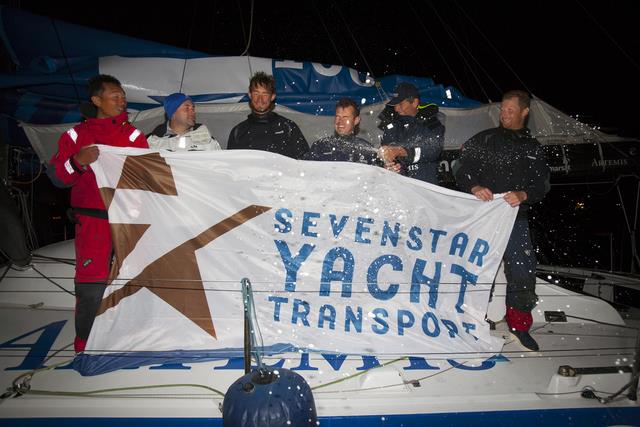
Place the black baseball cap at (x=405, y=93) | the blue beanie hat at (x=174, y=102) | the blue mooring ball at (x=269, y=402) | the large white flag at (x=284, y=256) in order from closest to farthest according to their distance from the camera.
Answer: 1. the blue mooring ball at (x=269, y=402)
2. the large white flag at (x=284, y=256)
3. the blue beanie hat at (x=174, y=102)
4. the black baseball cap at (x=405, y=93)

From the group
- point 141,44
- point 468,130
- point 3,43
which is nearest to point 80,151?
point 141,44

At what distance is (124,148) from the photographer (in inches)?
106

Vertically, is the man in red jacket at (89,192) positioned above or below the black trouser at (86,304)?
above

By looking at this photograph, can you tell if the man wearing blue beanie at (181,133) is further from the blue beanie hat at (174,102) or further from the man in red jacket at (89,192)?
the man in red jacket at (89,192)

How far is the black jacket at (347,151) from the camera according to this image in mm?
3221

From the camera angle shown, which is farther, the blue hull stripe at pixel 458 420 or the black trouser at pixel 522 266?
the black trouser at pixel 522 266

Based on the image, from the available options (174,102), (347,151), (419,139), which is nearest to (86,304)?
(174,102)

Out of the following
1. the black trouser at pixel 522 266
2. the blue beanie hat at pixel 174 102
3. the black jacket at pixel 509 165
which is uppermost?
the blue beanie hat at pixel 174 102

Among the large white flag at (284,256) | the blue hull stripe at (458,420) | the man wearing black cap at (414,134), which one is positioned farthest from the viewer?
the man wearing black cap at (414,134)

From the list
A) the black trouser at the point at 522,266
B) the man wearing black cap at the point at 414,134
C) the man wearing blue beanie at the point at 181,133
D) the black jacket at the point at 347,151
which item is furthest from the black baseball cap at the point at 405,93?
the man wearing blue beanie at the point at 181,133

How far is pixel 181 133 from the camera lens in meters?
3.17

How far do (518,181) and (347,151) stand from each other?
1387mm

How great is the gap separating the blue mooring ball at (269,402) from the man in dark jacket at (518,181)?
2046mm

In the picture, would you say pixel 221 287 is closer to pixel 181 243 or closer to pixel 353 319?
pixel 181 243
